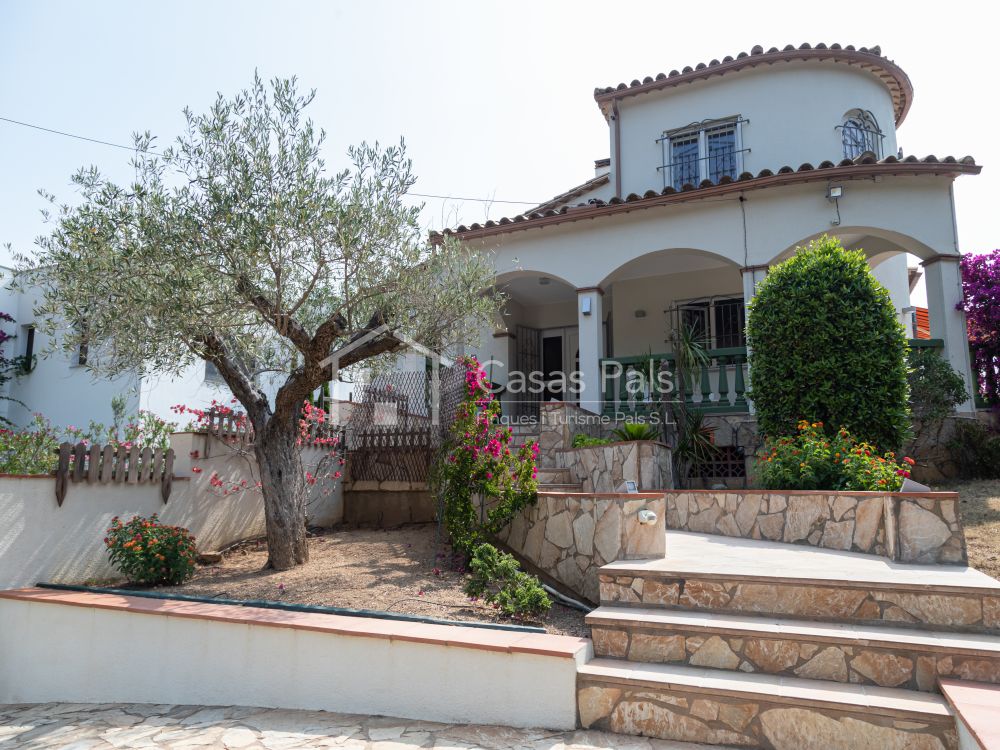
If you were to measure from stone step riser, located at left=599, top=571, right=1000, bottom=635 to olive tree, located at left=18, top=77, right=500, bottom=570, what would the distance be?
3.40 meters

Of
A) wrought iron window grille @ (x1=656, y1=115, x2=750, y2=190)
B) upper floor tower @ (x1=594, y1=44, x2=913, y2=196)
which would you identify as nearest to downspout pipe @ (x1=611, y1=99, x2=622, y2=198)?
upper floor tower @ (x1=594, y1=44, x2=913, y2=196)

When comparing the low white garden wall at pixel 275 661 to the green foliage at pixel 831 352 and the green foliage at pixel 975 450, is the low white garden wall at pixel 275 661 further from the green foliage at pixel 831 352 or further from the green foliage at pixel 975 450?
the green foliage at pixel 975 450

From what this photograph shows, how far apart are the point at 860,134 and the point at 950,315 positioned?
548 cm

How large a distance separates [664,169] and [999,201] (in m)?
5.72

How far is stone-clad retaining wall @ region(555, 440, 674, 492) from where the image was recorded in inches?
300

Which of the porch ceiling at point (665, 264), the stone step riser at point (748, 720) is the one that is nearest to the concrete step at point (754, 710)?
the stone step riser at point (748, 720)

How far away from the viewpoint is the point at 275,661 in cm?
463

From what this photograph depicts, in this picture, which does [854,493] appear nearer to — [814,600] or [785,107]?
[814,600]

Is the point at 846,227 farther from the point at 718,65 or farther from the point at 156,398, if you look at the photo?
the point at 156,398

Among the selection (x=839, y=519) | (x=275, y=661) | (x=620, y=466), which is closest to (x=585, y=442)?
(x=620, y=466)

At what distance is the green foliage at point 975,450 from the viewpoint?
8.44 meters

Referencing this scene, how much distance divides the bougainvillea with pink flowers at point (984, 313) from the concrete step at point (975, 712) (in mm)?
7302

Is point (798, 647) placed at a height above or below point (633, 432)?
below

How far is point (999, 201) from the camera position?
10008 millimetres
